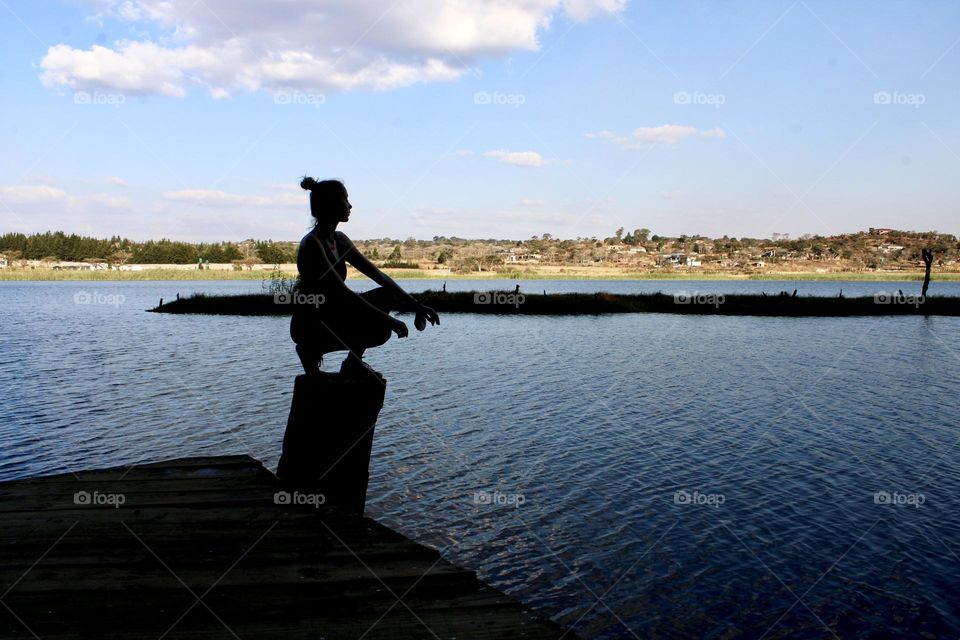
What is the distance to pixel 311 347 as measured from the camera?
658 centimetres

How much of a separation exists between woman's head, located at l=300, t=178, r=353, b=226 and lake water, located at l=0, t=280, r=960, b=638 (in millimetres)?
5209

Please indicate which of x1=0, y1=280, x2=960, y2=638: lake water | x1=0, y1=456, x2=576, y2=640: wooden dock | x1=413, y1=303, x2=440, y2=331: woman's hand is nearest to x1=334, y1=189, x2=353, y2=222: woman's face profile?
x1=413, y1=303, x2=440, y2=331: woman's hand

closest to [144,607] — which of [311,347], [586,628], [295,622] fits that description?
[295,622]

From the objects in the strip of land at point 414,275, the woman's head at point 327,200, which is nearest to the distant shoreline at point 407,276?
the strip of land at point 414,275

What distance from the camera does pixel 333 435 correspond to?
6539 millimetres

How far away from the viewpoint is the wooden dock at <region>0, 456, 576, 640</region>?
154 inches

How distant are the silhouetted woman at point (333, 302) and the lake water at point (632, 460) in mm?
4115

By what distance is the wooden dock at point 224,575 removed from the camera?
392cm

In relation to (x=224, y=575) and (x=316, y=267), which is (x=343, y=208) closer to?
(x=316, y=267)

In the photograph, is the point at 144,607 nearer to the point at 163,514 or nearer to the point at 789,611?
the point at 163,514

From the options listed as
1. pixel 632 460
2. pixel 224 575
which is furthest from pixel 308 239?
pixel 632 460

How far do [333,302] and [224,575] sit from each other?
8.88 feet

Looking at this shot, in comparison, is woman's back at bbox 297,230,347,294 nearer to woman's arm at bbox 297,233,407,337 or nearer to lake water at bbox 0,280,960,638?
woman's arm at bbox 297,233,407,337

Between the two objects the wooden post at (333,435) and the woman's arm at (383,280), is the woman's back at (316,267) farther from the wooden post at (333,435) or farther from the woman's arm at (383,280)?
the wooden post at (333,435)
